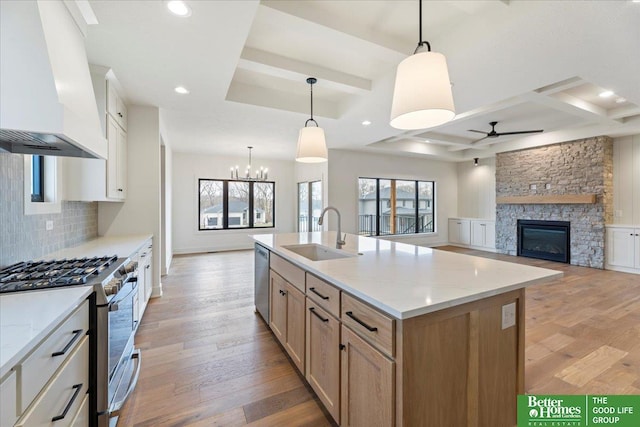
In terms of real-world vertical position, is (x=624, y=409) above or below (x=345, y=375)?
below

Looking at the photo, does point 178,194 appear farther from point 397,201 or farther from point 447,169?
Answer: point 447,169

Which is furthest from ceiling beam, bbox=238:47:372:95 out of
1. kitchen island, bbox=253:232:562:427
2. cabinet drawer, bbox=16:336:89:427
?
cabinet drawer, bbox=16:336:89:427

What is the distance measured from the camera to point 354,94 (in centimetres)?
400

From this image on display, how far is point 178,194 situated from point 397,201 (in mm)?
6025

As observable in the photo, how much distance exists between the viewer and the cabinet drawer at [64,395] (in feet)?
3.17

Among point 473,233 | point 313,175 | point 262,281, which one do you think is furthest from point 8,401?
point 473,233

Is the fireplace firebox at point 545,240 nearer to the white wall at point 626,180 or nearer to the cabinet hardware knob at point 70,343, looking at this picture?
the white wall at point 626,180

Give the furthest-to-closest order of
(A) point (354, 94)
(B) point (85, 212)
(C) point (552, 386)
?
(A) point (354, 94)
(B) point (85, 212)
(C) point (552, 386)

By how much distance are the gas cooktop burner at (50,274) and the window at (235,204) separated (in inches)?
231

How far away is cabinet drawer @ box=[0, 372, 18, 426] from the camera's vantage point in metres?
0.79

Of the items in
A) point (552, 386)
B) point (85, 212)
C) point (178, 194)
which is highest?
point (178, 194)

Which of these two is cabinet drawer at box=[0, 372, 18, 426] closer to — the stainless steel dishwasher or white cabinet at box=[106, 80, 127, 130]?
the stainless steel dishwasher

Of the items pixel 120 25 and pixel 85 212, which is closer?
pixel 120 25

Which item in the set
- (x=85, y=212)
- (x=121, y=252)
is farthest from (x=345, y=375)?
(x=85, y=212)
